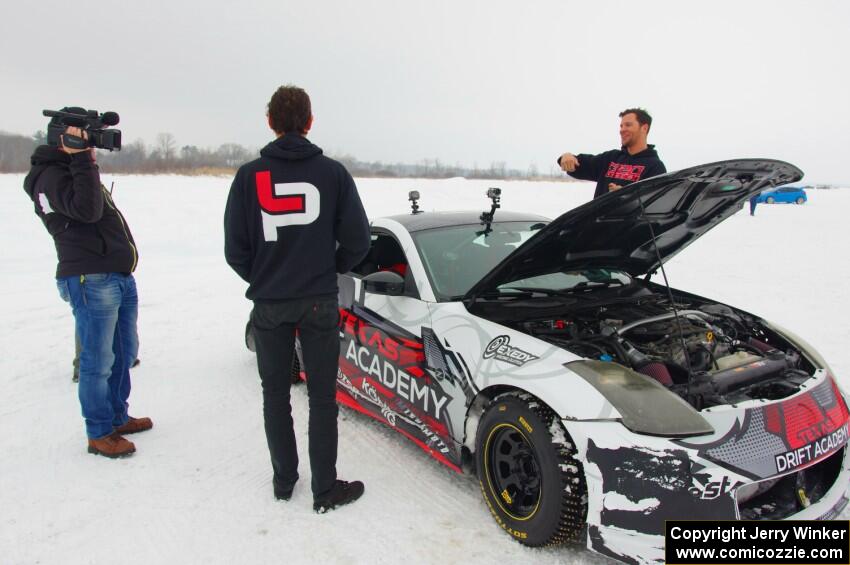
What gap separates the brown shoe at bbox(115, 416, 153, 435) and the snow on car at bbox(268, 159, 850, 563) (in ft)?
4.59

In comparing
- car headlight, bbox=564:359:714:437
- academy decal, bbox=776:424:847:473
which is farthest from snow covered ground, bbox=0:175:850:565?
academy decal, bbox=776:424:847:473

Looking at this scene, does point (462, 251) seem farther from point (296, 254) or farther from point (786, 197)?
point (786, 197)

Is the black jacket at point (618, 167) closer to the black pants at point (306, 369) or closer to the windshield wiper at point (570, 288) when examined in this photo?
the windshield wiper at point (570, 288)

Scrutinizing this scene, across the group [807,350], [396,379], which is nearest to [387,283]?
[396,379]

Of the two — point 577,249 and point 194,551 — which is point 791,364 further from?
point 194,551

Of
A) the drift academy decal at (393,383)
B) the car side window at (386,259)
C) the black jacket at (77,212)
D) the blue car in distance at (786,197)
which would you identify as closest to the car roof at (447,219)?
the car side window at (386,259)

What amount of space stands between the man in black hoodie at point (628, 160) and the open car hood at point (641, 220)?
101 cm

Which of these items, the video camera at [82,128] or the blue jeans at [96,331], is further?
the blue jeans at [96,331]

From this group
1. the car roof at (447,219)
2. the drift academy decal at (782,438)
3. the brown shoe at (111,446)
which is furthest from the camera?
the car roof at (447,219)

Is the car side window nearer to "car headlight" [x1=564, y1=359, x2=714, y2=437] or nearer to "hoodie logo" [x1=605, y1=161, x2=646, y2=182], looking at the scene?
"car headlight" [x1=564, y1=359, x2=714, y2=437]

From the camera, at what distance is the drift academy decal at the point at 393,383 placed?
2.98 metres

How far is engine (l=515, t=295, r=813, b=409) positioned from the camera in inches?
102

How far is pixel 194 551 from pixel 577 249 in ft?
8.38

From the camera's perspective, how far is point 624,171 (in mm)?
4609
